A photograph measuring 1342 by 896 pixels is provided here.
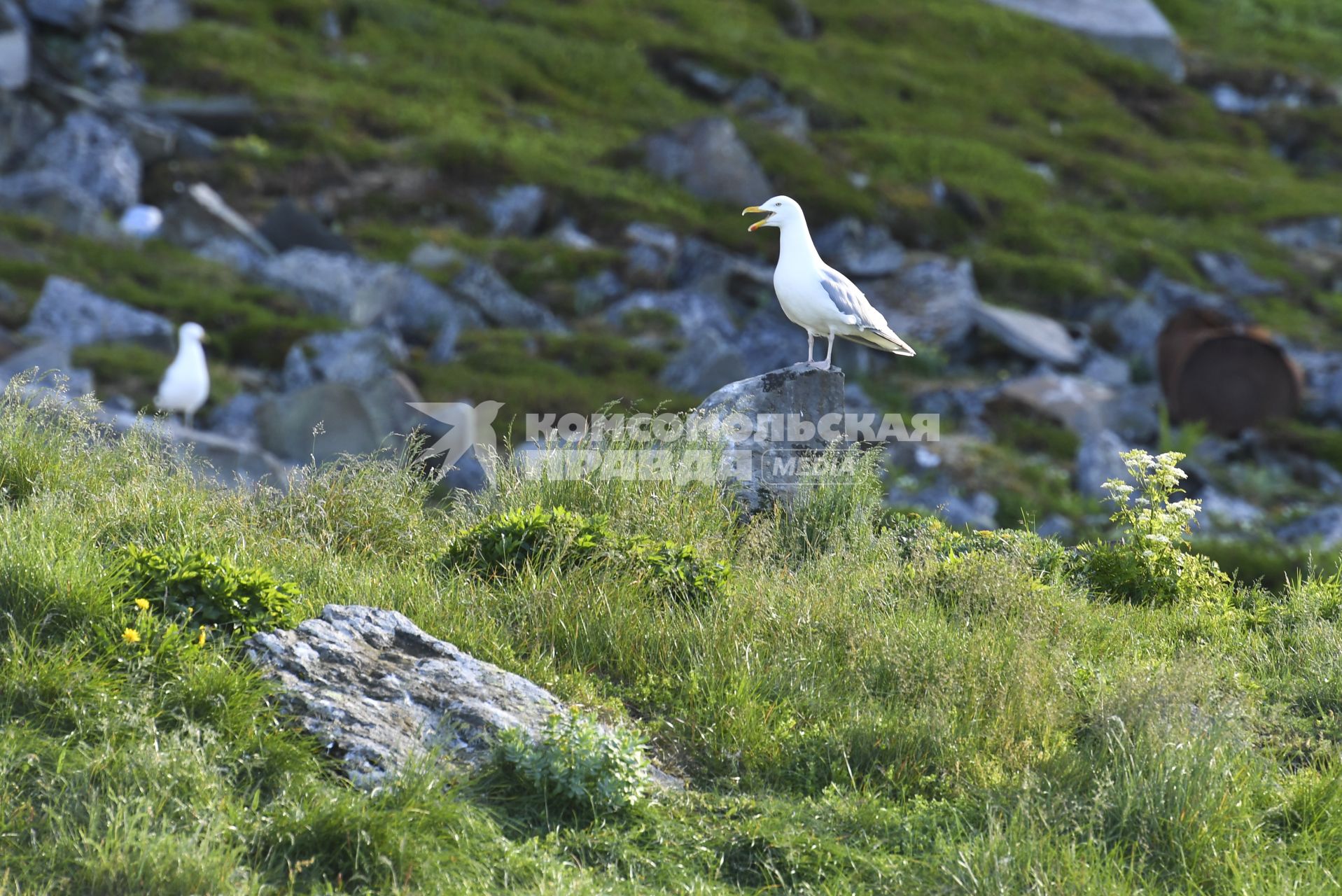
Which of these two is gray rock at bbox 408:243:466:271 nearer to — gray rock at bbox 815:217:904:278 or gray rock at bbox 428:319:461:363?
gray rock at bbox 428:319:461:363

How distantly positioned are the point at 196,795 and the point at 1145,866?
3.68 m

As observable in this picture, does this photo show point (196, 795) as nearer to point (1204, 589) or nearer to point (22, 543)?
point (22, 543)

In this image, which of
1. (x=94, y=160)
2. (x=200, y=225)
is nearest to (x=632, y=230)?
(x=200, y=225)

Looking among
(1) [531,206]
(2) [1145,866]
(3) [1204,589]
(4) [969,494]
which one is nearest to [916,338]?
(4) [969,494]

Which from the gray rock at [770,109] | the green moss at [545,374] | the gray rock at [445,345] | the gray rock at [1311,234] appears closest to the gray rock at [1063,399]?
the green moss at [545,374]

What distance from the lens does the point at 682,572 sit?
6.83m

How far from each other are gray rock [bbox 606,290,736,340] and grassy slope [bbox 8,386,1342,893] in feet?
53.3

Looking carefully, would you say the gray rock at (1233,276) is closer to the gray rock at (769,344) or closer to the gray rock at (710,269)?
the gray rock at (710,269)

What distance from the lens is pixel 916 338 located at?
2470cm

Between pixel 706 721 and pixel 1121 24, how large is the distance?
49.4 meters

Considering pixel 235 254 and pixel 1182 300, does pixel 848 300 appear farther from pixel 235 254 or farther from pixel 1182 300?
pixel 1182 300

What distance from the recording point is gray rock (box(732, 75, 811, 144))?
110ft

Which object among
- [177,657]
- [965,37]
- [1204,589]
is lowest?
[1204,589]

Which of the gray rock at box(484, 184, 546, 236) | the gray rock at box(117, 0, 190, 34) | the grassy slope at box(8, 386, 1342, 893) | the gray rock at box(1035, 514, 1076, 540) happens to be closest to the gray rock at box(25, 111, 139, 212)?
the gray rock at box(117, 0, 190, 34)
